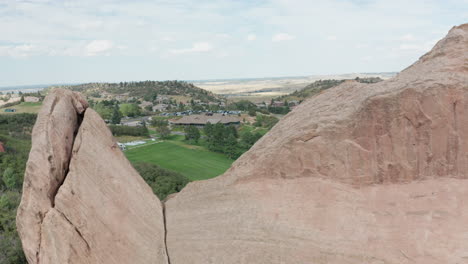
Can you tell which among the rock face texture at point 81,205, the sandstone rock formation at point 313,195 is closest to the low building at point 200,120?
the rock face texture at point 81,205

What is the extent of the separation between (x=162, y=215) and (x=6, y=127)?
81859mm

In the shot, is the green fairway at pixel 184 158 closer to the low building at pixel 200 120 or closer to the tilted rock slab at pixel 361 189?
the low building at pixel 200 120

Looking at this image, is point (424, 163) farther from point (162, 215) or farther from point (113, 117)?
point (113, 117)

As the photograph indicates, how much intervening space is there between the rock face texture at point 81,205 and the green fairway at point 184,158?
135ft

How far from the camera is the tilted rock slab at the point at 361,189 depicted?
935 cm

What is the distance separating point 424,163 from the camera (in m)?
10.3

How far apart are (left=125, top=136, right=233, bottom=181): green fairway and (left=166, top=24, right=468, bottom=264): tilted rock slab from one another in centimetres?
4218

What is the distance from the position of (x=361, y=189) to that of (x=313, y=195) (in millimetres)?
1593

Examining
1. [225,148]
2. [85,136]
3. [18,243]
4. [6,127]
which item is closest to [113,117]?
[6,127]

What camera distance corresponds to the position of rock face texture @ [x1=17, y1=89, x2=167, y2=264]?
1038 centimetres

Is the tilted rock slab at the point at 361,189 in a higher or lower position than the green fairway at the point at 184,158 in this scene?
higher

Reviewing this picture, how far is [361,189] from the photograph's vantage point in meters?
10.4

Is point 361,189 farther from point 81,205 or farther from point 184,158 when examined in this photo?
point 184,158

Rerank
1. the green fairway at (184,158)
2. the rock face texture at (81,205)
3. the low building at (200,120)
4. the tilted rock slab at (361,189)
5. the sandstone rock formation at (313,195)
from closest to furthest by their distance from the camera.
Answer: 1. the tilted rock slab at (361,189)
2. the sandstone rock formation at (313,195)
3. the rock face texture at (81,205)
4. the green fairway at (184,158)
5. the low building at (200,120)
